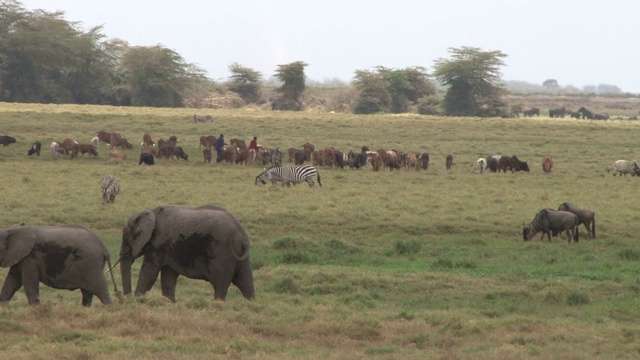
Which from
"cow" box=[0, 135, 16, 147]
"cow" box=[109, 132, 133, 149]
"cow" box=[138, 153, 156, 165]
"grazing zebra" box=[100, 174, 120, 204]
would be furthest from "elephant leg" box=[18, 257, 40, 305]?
"cow" box=[109, 132, 133, 149]

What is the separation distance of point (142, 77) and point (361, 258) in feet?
167

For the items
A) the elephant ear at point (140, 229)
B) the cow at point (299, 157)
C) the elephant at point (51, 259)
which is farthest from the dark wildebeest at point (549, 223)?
the cow at point (299, 157)

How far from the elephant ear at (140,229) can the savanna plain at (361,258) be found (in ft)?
2.60

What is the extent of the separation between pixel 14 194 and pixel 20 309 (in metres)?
14.4

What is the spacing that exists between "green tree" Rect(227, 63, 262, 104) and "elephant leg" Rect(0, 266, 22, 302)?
69274 millimetres

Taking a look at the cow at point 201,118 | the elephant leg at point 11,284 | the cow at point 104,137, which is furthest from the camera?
the cow at point 201,118

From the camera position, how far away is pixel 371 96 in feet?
238

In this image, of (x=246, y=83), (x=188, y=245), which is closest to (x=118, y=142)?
(x=188, y=245)

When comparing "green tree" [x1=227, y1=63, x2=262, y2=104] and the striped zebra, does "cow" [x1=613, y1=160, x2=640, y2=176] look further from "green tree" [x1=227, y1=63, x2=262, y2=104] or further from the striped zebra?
"green tree" [x1=227, y1=63, x2=262, y2=104]

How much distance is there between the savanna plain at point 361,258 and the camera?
11.4 m

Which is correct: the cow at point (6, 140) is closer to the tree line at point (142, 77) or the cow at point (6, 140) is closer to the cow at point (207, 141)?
the cow at point (207, 141)

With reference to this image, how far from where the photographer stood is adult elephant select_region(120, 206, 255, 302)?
13180 mm

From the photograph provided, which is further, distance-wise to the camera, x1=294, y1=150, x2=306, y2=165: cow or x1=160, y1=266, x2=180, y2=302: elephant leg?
x1=294, y1=150, x2=306, y2=165: cow

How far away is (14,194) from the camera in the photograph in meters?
25.5
